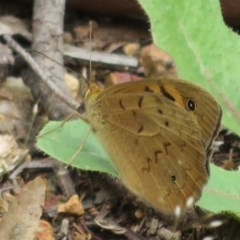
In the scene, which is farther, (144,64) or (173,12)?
(144,64)

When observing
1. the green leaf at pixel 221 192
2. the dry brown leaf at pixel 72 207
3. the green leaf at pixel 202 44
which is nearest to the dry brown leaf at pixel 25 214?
the dry brown leaf at pixel 72 207

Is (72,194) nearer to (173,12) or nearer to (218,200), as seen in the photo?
(218,200)

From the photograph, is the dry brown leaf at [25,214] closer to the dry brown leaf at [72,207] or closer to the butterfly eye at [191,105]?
the dry brown leaf at [72,207]

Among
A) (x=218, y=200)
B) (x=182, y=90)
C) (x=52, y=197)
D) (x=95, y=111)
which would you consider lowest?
(x=52, y=197)

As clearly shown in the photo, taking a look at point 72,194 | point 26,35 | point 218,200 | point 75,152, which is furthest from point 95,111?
point 26,35

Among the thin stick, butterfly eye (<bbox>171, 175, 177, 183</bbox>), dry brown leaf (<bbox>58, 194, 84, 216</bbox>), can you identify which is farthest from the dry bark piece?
butterfly eye (<bbox>171, 175, 177, 183</bbox>)

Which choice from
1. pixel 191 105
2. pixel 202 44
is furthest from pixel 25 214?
pixel 202 44
